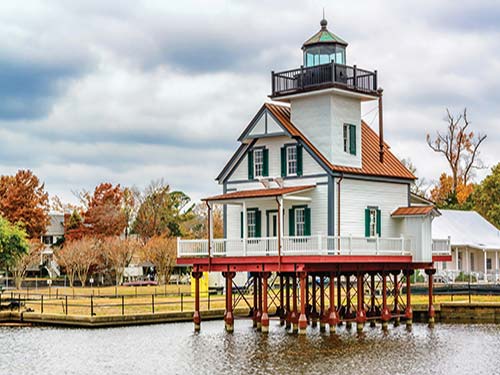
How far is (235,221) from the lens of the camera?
50188 mm

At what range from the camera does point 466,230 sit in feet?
255

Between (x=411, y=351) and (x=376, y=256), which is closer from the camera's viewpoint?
(x=411, y=351)

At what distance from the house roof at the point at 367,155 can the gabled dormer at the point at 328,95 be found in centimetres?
46

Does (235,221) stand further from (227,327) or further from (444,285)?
(444,285)

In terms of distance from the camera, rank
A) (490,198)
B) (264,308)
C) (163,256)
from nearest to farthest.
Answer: (264,308), (163,256), (490,198)

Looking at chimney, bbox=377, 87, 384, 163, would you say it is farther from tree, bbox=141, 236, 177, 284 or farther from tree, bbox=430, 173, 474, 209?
tree, bbox=430, 173, 474, 209

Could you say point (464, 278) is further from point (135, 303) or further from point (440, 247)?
point (135, 303)

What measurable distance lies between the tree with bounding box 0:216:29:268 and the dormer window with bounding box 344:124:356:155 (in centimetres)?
2737

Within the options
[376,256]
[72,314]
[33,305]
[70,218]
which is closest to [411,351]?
[376,256]

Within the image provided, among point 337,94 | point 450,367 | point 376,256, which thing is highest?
point 337,94

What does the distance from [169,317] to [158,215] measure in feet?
190

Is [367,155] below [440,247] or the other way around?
the other way around

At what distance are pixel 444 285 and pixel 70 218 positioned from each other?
50808 millimetres

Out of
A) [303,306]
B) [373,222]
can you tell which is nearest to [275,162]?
[373,222]
